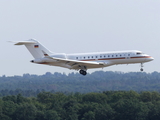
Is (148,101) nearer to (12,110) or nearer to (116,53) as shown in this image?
(12,110)

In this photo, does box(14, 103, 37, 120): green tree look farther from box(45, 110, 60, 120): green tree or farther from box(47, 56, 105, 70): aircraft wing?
box(47, 56, 105, 70): aircraft wing

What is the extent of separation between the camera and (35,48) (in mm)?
72125

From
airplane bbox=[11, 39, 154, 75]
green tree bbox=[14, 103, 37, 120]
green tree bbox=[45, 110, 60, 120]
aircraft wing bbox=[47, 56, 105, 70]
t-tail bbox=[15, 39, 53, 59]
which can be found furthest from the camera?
green tree bbox=[14, 103, 37, 120]

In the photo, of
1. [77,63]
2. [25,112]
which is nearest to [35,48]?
[77,63]

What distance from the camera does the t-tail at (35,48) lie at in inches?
2822

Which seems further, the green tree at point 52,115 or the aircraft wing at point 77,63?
the green tree at point 52,115

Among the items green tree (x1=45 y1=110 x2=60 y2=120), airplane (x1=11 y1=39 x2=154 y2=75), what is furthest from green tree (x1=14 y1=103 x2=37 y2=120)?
airplane (x1=11 y1=39 x2=154 y2=75)

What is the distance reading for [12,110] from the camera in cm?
10231

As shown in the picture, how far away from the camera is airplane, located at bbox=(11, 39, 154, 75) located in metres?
67.6

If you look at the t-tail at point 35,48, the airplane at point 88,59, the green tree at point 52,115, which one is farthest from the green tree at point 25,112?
the airplane at point 88,59

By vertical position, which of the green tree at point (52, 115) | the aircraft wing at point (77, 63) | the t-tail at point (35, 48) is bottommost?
the green tree at point (52, 115)

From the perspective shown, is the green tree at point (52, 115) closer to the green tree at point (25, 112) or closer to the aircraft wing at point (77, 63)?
the green tree at point (25, 112)

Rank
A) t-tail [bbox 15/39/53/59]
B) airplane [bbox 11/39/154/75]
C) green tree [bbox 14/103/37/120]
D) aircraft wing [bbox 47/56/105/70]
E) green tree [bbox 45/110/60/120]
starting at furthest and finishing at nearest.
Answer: green tree [bbox 14/103/37/120] → green tree [bbox 45/110/60/120] → t-tail [bbox 15/39/53/59] → airplane [bbox 11/39/154/75] → aircraft wing [bbox 47/56/105/70]

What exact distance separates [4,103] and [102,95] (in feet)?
72.5
